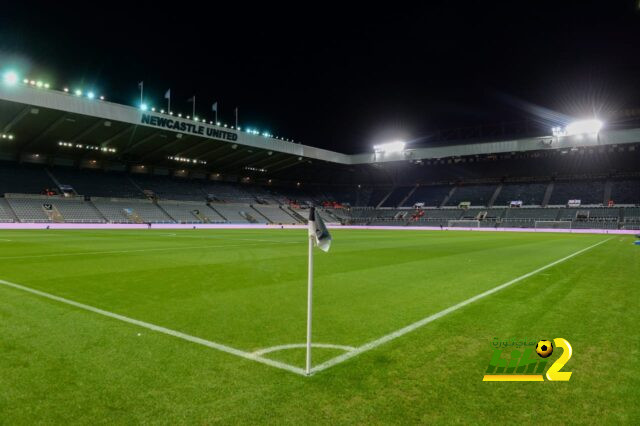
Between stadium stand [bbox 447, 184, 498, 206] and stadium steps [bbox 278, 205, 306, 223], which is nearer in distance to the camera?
stadium stand [bbox 447, 184, 498, 206]

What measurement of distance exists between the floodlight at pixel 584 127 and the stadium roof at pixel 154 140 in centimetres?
110

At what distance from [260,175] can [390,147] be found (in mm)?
A: 25404

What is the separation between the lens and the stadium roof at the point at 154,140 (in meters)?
36.2

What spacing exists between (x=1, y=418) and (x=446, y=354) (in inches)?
163

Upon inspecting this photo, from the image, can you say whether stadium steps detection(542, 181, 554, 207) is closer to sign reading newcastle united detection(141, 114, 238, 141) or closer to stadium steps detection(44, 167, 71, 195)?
sign reading newcastle united detection(141, 114, 238, 141)

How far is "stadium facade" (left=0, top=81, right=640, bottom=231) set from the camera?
42344 mm

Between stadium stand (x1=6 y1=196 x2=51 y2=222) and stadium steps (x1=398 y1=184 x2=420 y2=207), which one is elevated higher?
stadium steps (x1=398 y1=184 x2=420 y2=207)

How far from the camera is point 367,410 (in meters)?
3.04

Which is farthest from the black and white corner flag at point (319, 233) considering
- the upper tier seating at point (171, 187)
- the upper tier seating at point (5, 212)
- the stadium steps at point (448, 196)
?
the stadium steps at point (448, 196)

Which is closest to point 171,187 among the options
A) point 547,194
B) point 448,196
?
point 448,196

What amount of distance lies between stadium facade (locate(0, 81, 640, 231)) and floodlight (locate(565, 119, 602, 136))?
3.99 feet

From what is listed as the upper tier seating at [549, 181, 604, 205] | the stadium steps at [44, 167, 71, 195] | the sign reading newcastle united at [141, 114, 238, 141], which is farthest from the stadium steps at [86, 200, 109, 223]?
the upper tier seating at [549, 181, 604, 205]

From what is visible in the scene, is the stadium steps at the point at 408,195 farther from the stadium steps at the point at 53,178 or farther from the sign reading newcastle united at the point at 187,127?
the stadium steps at the point at 53,178

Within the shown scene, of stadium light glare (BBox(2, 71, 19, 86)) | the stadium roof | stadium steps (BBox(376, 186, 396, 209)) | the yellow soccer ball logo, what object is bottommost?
the yellow soccer ball logo
